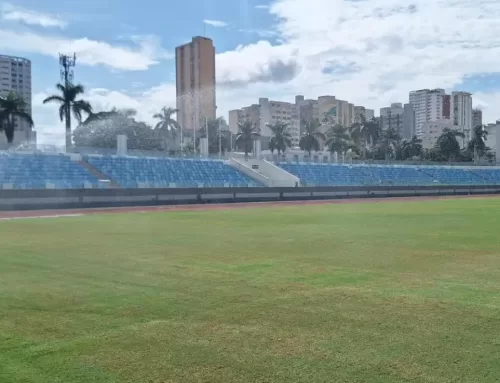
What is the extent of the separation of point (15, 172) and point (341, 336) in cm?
3630

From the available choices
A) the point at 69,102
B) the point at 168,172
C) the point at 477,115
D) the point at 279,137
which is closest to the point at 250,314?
the point at 168,172

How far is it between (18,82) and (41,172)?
1941 centimetres

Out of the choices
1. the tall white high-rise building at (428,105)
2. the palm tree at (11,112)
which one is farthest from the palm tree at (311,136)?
the tall white high-rise building at (428,105)

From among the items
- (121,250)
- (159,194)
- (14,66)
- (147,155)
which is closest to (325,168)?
(147,155)

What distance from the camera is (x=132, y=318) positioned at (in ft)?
19.6

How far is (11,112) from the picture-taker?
4791cm

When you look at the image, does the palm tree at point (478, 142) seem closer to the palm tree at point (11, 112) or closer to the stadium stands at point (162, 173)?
the stadium stands at point (162, 173)

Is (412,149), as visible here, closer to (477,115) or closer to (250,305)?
(477,115)

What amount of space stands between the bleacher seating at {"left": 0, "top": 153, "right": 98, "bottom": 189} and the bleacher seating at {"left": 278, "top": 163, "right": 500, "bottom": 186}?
2294 centimetres

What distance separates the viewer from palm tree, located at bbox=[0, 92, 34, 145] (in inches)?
1871

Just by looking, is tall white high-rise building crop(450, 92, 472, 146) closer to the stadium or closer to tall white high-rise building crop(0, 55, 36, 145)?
tall white high-rise building crop(0, 55, 36, 145)

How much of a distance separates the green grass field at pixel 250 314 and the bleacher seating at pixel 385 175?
4357 centimetres

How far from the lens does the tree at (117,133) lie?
71556mm

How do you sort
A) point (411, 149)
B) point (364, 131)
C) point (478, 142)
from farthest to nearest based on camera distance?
point (411, 149) < point (364, 131) < point (478, 142)
